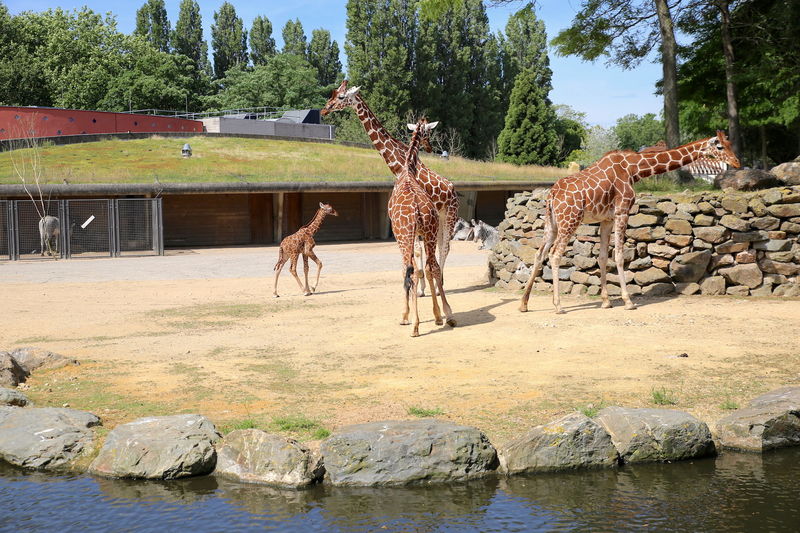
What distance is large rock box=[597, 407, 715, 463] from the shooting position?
6.53m

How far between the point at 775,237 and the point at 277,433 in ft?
32.1

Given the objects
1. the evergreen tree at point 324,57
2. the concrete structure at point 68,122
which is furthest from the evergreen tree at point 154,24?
the concrete structure at point 68,122

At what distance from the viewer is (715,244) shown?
1346cm

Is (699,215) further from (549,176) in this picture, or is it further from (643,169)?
(549,176)

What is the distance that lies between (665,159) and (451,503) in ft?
28.5

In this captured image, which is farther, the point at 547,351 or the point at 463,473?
the point at 547,351

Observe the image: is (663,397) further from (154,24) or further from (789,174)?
(154,24)

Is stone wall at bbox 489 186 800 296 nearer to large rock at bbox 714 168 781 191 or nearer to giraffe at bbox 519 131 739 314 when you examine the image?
large rock at bbox 714 168 781 191

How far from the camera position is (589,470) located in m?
6.40

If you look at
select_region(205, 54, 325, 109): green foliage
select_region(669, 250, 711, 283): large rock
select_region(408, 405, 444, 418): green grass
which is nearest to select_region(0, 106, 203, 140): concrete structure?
select_region(205, 54, 325, 109): green foliage

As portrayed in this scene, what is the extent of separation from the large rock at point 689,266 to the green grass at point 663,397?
5.91 meters

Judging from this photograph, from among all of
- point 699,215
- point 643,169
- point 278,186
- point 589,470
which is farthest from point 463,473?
point 278,186

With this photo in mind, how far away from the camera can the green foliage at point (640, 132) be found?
83.3 metres

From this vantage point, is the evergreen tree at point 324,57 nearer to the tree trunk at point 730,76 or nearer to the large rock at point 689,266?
the tree trunk at point 730,76
